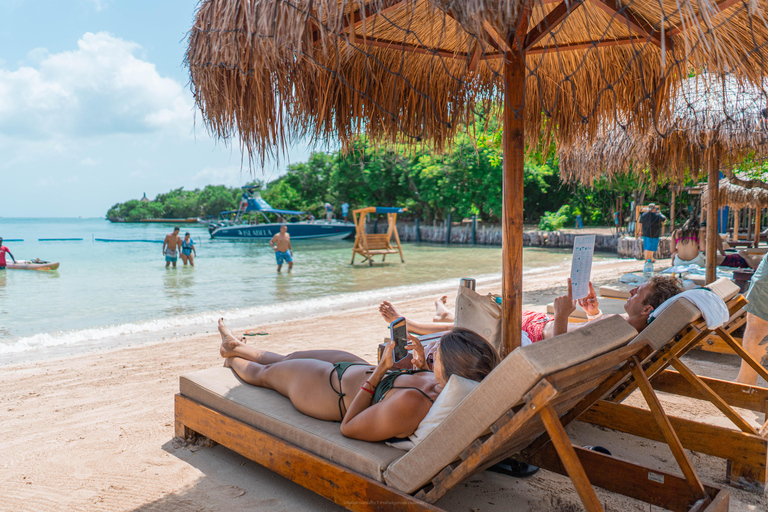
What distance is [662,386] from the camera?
9.48ft

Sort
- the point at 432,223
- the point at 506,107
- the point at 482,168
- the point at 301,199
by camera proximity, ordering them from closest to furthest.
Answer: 1. the point at 506,107
2. the point at 482,168
3. the point at 432,223
4. the point at 301,199

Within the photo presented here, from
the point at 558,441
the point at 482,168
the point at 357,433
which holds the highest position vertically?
the point at 482,168

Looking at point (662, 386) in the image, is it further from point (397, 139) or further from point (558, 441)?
point (397, 139)

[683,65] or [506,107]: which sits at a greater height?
[683,65]

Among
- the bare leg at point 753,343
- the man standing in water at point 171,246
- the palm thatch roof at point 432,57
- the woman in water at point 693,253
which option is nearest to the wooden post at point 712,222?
the woman in water at point 693,253

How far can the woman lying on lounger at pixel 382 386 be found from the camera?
1879 mm

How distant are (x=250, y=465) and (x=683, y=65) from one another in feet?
10.7

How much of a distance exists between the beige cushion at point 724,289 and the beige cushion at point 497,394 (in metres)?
1.30

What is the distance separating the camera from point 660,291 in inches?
109

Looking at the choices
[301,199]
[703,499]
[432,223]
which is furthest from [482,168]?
[703,499]

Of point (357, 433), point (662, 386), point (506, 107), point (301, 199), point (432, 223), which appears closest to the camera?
point (357, 433)

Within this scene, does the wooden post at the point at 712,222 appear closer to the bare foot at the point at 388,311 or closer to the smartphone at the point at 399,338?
the bare foot at the point at 388,311

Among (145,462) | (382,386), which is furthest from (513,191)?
(145,462)

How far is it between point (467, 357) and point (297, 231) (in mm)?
31177
